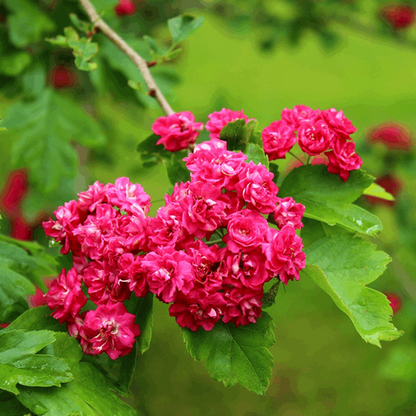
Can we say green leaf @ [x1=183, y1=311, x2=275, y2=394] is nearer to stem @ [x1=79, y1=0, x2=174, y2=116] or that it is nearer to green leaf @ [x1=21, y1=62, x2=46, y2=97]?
stem @ [x1=79, y1=0, x2=174, y2=116]

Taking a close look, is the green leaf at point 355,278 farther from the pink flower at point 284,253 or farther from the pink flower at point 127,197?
the pink flower at point 127,197

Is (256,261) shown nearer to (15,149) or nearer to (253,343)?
(253,343)

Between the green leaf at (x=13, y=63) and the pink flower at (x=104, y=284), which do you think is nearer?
the pink flower at (x=104, y=284)

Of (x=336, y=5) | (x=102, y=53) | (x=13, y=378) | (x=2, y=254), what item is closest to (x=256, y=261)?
(x=13, y=378)

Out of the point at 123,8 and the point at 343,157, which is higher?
the point at 343,157

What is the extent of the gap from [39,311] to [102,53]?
4.25 ft

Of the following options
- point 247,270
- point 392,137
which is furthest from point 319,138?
point 392,137

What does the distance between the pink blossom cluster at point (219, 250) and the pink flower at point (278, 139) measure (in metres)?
0.15

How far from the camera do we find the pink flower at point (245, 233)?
729 millimetres

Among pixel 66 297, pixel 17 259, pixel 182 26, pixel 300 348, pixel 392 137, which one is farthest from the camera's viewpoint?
pixel 300 348

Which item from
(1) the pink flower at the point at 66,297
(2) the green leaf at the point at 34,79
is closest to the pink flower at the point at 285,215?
(1) the pink flower at the point at 66,297

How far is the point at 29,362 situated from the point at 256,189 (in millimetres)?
472

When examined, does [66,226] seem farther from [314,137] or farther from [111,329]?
[314,137]

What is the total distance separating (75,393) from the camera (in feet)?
2.47
